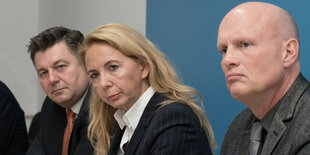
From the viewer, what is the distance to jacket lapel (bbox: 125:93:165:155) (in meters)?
1.89

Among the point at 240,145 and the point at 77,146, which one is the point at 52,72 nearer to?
the point at 77,146

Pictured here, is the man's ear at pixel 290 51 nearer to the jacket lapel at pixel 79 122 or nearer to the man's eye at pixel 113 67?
the man's eye at pixel 113 67

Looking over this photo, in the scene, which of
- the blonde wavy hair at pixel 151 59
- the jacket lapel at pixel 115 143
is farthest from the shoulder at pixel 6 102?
the jacket lapel at pixel 115 143

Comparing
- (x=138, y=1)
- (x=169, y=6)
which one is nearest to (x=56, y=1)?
(x=138, y=1)

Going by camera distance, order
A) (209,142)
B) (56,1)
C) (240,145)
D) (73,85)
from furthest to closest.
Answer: (56,1), (73,85), (209,142), (240,145)

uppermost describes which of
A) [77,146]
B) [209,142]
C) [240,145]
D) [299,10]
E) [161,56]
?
[299,10]

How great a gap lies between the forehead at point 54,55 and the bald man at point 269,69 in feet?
4.57

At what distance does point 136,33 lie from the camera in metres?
2.04

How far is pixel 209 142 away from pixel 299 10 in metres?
0.87

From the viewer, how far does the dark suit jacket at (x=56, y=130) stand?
2465mm

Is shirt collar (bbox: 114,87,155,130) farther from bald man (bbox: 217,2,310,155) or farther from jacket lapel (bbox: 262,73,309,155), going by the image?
jacket lapel (bbox: 262,73,309,155)

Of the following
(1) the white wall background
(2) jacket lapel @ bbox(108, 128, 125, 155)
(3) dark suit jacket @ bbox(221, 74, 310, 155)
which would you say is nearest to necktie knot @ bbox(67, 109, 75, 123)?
(2) jacket lapel @ bbox(108, 128, 125, 155)

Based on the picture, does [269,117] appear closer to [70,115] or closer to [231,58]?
[231,58]

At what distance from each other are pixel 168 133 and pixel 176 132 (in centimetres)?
3
